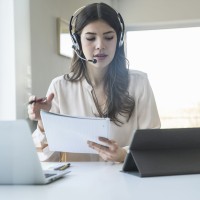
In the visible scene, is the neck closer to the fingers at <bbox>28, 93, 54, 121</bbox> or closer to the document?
the fingers at <bbox>28, 93, 54, 121</bbox>

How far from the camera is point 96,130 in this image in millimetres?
998

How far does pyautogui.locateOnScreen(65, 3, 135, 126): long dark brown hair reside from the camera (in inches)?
54.9

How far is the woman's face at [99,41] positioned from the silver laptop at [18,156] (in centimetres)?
66

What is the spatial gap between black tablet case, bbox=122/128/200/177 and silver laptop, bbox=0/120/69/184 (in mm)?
252

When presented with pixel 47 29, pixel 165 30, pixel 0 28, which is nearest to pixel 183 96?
pixel 165 30

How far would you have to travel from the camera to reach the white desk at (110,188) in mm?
711

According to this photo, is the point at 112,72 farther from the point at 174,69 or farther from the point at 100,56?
the point at 174,69

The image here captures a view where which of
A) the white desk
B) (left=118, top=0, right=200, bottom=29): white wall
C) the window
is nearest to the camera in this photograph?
the white desk

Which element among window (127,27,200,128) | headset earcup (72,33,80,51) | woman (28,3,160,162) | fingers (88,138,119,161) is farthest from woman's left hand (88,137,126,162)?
window (127,27,200,128)

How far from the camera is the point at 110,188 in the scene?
783 millimetres

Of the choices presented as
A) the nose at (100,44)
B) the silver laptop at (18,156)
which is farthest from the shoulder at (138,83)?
the silver laptop at (18,156)

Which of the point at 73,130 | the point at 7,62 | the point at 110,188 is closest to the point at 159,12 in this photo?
the point at 7,62

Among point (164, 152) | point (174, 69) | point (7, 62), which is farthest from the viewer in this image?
point (174, 69)

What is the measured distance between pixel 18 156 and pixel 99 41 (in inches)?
27.2
